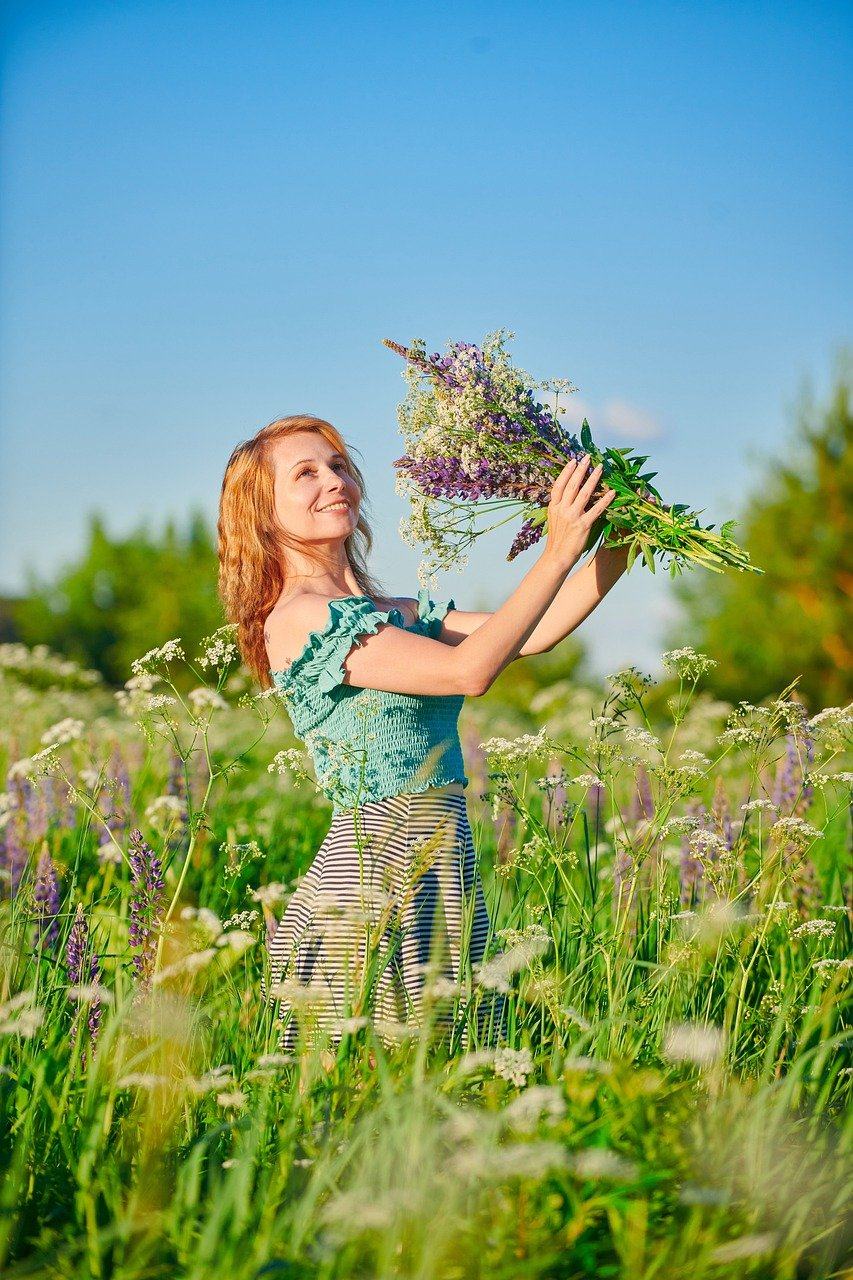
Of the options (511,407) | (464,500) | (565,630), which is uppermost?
(511,407)

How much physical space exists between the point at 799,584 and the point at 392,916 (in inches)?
761

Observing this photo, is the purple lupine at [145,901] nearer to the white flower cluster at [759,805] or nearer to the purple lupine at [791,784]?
the white flower cluster at [759,805]

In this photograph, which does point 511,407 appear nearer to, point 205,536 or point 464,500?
point 464,500

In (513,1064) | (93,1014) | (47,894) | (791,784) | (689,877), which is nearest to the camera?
(513,1064)

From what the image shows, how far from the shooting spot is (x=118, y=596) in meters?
37.4

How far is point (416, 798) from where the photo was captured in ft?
10.9

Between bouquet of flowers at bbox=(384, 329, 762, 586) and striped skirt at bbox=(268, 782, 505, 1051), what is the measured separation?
30.7 inches

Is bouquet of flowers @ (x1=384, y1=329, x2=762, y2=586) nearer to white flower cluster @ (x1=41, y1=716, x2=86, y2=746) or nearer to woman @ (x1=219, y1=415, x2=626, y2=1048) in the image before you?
woman @ (x1=219, y1=415, x2=626, y2=1048)

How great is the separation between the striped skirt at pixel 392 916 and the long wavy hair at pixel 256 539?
0.84 m

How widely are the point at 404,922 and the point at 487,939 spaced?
28 cm

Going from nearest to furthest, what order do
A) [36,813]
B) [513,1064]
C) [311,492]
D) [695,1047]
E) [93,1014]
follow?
[513,1064] < [695,1047] < [93,1014] < [311,492] < [36,813]

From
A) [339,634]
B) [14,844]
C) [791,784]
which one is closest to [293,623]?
[339,634]

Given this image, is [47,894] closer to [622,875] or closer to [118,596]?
[622,875]

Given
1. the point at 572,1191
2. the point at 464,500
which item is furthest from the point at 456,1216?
the point at 464,500
